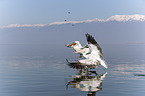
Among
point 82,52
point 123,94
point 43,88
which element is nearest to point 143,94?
point 123,94

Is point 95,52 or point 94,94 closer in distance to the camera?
point 94,94

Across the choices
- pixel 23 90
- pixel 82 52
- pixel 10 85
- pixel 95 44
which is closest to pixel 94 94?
pixel 23 90

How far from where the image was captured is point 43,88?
25.9 m

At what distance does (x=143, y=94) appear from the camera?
23562mm

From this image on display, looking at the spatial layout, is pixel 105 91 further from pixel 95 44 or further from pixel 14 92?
pixel 95 44

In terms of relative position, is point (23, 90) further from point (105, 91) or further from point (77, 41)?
point (77, 41)

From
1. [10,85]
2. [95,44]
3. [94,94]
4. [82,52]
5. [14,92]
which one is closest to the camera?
[94,94]

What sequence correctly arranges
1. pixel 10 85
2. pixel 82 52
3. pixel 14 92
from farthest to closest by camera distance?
pixel 82 52 → pixel 10 85 → pixel 14 92

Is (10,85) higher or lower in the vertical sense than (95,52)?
lower

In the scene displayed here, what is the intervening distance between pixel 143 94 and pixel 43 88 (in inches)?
307

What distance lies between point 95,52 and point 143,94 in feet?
41.9

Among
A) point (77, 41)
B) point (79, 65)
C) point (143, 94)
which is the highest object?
point (77, 41)

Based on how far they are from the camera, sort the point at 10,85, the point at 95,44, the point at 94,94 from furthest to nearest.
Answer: the point at 95,44, the point at 10,85, the point at 94,94

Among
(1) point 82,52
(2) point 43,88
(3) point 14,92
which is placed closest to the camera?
(3) point 14,92
